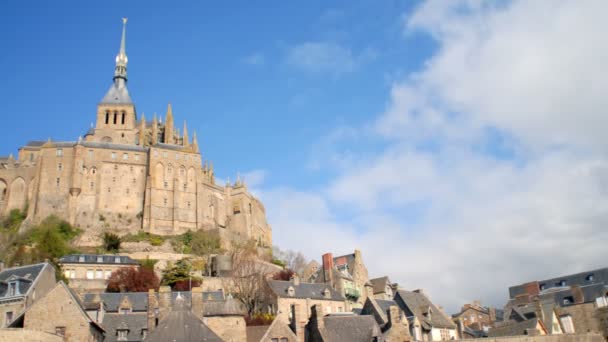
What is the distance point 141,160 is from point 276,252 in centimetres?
2678

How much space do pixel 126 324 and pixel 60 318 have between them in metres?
6.20

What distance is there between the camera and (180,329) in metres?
31.0

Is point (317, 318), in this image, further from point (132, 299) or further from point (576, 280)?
point (576, 280)

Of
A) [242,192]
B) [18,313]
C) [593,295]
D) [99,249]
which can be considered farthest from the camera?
[242,192]

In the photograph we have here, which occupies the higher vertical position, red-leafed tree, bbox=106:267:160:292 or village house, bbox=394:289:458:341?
red-leafed tree, bbox=106:267:160:292

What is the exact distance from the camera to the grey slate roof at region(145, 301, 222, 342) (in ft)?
100

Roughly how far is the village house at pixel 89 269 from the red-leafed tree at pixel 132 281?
5.99 ft

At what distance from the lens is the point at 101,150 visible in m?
88.9

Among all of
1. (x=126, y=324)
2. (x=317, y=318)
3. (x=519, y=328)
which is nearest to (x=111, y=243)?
(x=126, y=324)

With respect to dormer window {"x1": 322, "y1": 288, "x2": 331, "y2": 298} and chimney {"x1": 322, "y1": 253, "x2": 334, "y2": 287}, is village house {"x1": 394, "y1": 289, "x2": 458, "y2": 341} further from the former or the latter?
chimney {"x1": 322, "y1": 253, "x2": 334, "y2": 287}

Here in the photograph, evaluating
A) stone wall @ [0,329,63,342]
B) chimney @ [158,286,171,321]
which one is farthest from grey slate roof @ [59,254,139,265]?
stone wall @ [0,329,63,342]

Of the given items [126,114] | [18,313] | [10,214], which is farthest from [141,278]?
[126,114]

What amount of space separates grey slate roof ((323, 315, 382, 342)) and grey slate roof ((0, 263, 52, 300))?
2167cm

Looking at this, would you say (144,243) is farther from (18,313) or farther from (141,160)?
(18,313)
